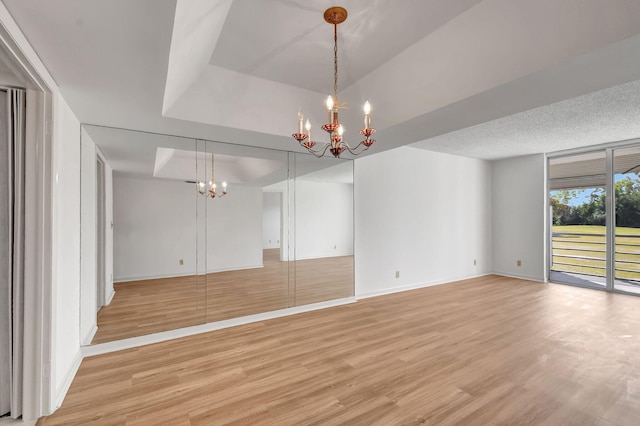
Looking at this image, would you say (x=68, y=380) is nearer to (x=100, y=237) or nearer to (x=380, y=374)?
(x=100, y=237)

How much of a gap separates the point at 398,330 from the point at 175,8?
3534 mm

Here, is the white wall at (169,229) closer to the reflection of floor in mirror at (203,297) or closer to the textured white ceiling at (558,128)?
the reflection of floor in mirror at (203,297)

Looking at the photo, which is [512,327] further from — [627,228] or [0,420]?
[0,420]

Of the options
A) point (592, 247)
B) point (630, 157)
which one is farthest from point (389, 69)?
point (592, 247)

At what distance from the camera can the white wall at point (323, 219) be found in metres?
4.30

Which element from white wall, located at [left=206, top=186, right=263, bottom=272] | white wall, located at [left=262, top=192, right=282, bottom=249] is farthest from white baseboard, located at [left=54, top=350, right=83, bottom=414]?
white wall, located at [left=262, top=192, right=282, bottom=249]

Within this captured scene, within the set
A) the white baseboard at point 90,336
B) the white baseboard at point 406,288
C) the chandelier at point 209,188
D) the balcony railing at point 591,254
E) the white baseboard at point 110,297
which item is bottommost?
the white baseboard at point 406,288

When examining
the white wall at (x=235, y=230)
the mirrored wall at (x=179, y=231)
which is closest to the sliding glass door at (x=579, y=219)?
the mirrored wall at (x=179, y=231)

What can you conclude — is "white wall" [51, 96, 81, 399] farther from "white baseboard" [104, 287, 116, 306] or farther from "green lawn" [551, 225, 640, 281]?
"green lawn" [551, 225, 640, 281]

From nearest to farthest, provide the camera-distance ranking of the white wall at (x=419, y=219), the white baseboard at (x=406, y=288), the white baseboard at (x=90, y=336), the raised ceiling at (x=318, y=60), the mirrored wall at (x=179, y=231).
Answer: the raised ceiling at (x=318, y=60)
the white baseboard at (x=90, y=336)
the mirrored wall at (x=179, y=231)
the white baseboard at (x=406, y=288)
the white wall at (x=419, y=219)

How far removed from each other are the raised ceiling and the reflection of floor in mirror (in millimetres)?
1800

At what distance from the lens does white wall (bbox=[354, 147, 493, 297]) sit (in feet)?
16.3

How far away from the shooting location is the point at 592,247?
17.9 ft

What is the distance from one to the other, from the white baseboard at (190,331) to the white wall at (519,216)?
450cm
